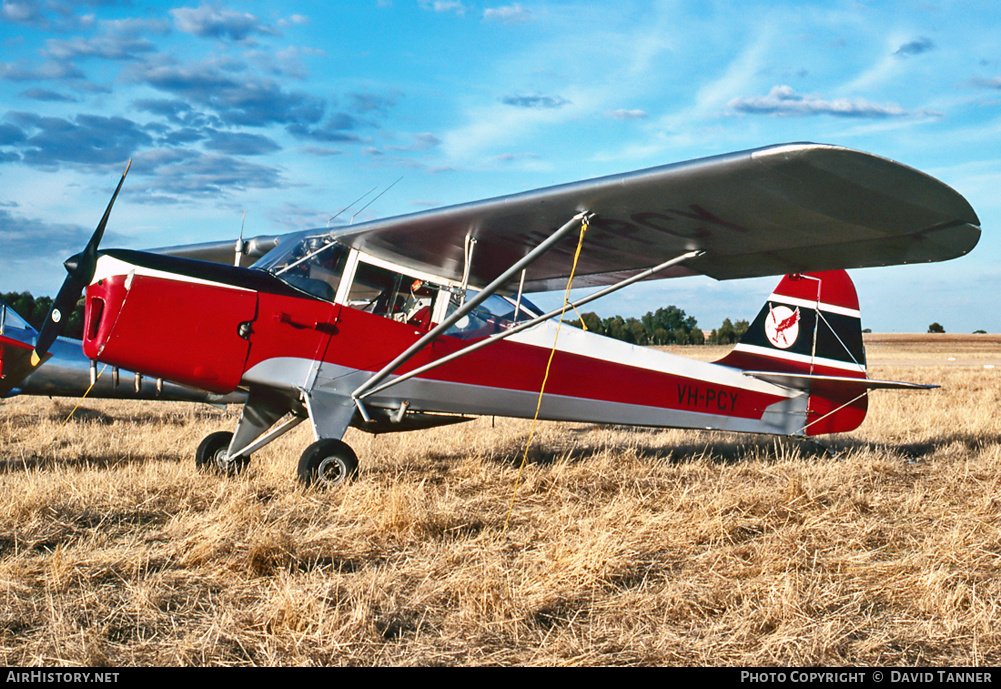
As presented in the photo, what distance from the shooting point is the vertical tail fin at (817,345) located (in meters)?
8.02

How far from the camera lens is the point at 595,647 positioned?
105 inches

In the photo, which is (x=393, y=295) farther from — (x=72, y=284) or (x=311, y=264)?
(x=72, y=284)

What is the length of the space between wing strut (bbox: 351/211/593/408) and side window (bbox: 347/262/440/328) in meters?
0.49

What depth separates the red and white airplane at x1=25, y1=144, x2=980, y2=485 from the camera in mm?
4461

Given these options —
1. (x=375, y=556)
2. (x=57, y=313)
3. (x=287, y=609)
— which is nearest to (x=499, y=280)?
(x=375, y=556)

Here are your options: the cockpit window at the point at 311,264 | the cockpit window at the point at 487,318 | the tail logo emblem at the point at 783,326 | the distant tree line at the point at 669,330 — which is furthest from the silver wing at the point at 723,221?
the distant tree line at the point at 669,330

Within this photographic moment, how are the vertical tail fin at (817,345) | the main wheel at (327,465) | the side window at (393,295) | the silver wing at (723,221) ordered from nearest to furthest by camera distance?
1. the silver wing at (723,221)
2. the main wheel at (327,465)
3. the side window at (393,295)
4. the vertical tail fin at (817,345)

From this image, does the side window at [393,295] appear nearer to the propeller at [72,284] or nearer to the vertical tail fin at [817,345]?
the propeller at [72,284]

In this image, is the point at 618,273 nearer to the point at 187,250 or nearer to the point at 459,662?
the point at 459,662

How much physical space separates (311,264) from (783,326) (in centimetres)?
524

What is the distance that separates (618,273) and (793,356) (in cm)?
275

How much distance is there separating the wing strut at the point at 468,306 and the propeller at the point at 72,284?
2.13 meters

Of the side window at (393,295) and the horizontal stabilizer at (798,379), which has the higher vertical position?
the side window at (393,295)

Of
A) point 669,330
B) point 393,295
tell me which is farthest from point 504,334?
point 669,330
